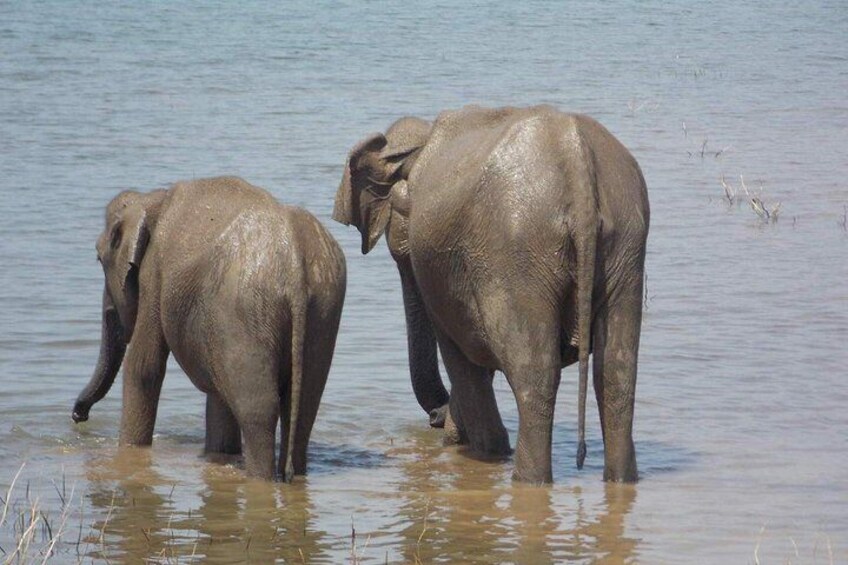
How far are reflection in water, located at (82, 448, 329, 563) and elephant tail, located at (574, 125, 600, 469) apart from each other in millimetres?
1312

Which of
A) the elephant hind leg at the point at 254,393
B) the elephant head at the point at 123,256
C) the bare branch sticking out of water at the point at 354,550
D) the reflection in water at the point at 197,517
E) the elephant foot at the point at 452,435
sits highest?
the elephant head at the point at 123,256

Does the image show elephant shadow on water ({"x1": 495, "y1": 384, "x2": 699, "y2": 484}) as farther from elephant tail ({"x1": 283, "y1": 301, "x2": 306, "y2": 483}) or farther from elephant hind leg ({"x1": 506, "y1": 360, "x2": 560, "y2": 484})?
elephant tail ({"x1": 283, "y1": 301, "x2": 306, "y2": 483})

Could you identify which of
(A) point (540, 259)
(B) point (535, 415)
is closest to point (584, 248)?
(A) point (540, 259)

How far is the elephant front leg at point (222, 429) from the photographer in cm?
913

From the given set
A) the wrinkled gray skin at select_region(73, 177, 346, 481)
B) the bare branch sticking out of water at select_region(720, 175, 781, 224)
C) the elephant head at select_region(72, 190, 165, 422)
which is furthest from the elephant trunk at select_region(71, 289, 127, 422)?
the bare branch sticking out of water at select_region(720, 175, 781, 224)

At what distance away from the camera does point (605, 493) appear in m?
8.31

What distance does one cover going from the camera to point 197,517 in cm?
784

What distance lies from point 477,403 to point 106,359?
74.2 inches

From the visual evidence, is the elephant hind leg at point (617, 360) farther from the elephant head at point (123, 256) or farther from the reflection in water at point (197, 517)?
the elephant head at point (123, 256)

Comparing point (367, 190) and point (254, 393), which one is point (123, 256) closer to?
point (254, 393)

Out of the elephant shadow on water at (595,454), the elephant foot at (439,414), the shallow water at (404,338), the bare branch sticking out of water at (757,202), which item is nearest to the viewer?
the shallow water at (404,338)

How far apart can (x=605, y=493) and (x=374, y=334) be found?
4.29m

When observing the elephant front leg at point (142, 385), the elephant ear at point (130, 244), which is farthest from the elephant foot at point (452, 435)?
the elephant ear at point (130, 244)

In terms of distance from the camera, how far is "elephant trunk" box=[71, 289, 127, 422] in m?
9.38
